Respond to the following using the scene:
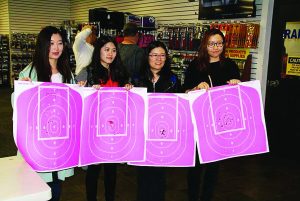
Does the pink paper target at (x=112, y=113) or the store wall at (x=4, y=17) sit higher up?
the store wall at (x=4, y=17)

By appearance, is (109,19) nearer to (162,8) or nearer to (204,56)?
(162,8)

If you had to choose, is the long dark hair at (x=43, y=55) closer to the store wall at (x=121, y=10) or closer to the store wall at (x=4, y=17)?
the store wall at (x=121, y=10)

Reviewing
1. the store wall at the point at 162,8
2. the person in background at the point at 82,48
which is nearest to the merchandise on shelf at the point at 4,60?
the store wall at the point at 162,8

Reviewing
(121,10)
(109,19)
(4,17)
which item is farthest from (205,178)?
(4,17)

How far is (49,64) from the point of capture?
226cm

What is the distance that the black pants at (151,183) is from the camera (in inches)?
104

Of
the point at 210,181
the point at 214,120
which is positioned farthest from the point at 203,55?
the point at 210,181

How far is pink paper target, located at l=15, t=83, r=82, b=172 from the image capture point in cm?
197

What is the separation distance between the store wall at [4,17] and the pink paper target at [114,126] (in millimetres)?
10544

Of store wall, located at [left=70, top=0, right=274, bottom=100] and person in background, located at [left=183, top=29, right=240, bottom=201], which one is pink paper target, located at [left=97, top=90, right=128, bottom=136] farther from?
store wall, located at [left=70, top=0, right=274, bottom=100]

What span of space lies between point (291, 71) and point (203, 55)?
2801 millimetres

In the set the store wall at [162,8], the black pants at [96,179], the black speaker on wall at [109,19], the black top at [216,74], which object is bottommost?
the black pants at [96,179]

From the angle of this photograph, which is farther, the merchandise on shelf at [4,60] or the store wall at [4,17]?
the store wall at [4,17]

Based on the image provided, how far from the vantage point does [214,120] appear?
254 cm
